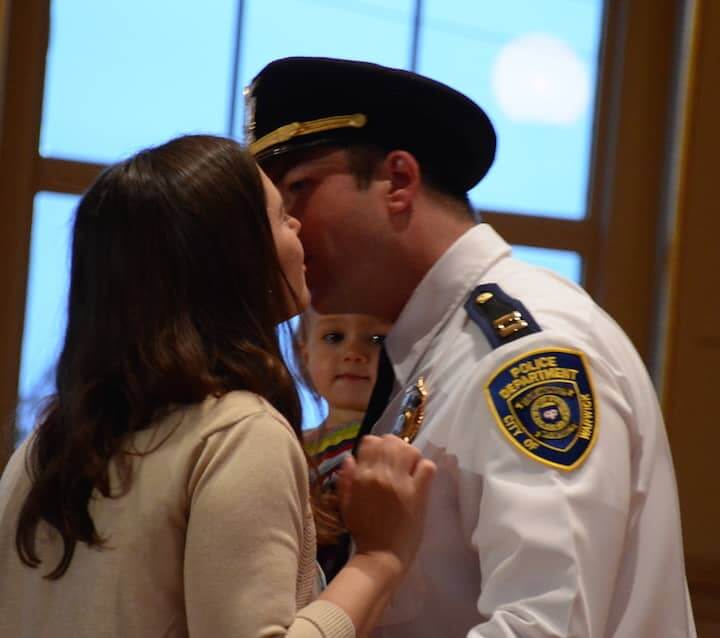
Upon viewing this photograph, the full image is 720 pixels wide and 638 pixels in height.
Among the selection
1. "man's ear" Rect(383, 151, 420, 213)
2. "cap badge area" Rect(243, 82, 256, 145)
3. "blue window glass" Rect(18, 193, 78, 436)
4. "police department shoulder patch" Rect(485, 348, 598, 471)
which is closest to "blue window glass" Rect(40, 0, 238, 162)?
"blue window glass" Rect(18, 193, 78, 436)

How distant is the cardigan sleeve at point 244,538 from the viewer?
104cm

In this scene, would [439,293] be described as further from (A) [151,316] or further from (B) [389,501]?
(A) [151,316]

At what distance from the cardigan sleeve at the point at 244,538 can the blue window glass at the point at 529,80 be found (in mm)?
1980

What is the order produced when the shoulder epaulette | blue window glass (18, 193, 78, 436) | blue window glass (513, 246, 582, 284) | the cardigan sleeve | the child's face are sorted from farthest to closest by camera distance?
1. blue window glass (513, 246, 582, 284)
2. blue window glass (18, 193, 78, 436)
3. the child's face
4. the shoulder epaulette
5. the cardigan sleeve

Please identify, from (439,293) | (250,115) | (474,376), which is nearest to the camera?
(474,376)

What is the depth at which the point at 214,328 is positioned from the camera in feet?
3.72

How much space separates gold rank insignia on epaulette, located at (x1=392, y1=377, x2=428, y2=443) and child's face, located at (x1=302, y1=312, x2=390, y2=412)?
0.70 metres

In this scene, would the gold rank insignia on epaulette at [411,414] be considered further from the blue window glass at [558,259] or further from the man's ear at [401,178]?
the blue window glass at [558,259]

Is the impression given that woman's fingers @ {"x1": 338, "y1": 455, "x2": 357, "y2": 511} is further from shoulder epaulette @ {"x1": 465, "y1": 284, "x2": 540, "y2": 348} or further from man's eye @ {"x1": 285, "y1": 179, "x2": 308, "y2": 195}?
man's eye @ {"x1": 285, "y1": 179, "x2": 308, "y2": 195}

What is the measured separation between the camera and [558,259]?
3.01 metres

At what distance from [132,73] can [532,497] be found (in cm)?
182

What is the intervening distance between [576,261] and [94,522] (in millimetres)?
2090

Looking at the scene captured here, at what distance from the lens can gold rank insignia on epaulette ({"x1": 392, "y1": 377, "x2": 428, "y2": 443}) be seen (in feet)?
4.62

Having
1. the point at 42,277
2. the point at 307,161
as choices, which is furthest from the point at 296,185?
the point at 42,277
